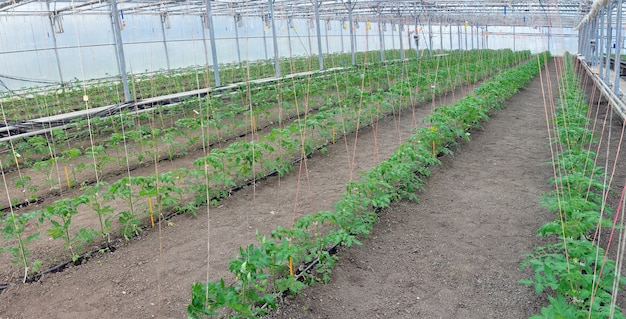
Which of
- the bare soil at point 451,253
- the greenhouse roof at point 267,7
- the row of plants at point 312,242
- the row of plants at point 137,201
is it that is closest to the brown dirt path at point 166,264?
the row of plants at point 137,201

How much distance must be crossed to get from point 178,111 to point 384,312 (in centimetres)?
741

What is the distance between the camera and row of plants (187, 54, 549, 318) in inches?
95.9

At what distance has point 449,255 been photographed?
12.0 ft

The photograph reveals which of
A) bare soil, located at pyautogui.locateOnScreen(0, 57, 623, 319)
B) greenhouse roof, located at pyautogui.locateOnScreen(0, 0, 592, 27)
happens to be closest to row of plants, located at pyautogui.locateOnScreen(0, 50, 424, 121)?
greenhouse roof, located at pyautogui.locateOnScreen(0, 0, 592, 27)

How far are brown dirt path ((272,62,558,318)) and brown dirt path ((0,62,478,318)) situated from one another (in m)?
0.85

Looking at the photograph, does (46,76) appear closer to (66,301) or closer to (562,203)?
(66,301)

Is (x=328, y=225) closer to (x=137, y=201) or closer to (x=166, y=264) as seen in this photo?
(x=166, y=264)

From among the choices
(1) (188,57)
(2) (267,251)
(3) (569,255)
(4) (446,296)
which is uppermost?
(1) (188,57)

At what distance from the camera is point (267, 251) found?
2.67 meters

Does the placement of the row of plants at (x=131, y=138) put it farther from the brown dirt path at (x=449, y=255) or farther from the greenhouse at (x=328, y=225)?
the brown dirt path at (x=449, y=255)

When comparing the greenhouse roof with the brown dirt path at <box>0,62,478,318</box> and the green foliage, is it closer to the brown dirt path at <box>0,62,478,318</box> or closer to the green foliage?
the brown dirt path at <box>0,62,478,318</box>

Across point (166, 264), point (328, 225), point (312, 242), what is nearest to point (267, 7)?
point (328, 225)

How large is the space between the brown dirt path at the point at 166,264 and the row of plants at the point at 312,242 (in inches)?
11.7

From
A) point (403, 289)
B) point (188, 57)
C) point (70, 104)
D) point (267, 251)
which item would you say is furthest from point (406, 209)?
point (188, 57)
